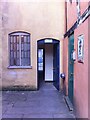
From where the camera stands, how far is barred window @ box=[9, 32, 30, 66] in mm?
12445

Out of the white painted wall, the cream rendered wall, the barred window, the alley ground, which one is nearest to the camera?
the alley ground

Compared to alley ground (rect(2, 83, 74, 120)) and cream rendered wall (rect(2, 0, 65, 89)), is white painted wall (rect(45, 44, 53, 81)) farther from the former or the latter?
alley ground (rect(2, 83, 74, 120))

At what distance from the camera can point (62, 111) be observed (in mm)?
8062

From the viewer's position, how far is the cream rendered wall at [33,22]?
1219cm

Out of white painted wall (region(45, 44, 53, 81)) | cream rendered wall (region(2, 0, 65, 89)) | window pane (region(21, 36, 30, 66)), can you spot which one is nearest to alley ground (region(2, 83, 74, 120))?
cream rendered wall (region(2, 0, 65, 89))

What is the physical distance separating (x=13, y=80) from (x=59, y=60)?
2.36 metres

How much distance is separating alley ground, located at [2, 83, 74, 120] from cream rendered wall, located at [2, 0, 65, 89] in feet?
3.24

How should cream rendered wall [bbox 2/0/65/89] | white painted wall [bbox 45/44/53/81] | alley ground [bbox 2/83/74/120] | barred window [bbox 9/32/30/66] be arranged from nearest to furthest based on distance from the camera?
alley ground [bbox 2/83/74/120] < cream rendered wall [bbox 2/0/65/89] < barred window [bbox 9/32/30/66] < white painted wall [bbox 45/44/53/81]

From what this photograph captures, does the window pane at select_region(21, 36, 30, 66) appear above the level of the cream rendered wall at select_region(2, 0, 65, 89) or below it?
below

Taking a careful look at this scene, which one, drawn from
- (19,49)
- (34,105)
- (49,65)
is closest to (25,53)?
(19,49)

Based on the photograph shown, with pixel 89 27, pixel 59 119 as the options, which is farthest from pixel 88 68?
Result: pixel 59 119

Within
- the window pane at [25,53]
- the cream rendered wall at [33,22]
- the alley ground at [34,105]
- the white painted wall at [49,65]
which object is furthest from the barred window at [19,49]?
the white painted wall at [49,65]

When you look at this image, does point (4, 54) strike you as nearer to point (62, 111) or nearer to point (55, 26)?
point (55, 26)

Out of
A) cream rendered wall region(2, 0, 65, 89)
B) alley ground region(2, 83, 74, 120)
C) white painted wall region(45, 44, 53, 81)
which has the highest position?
cream rendered wall region(2, 0, 65, 89)
